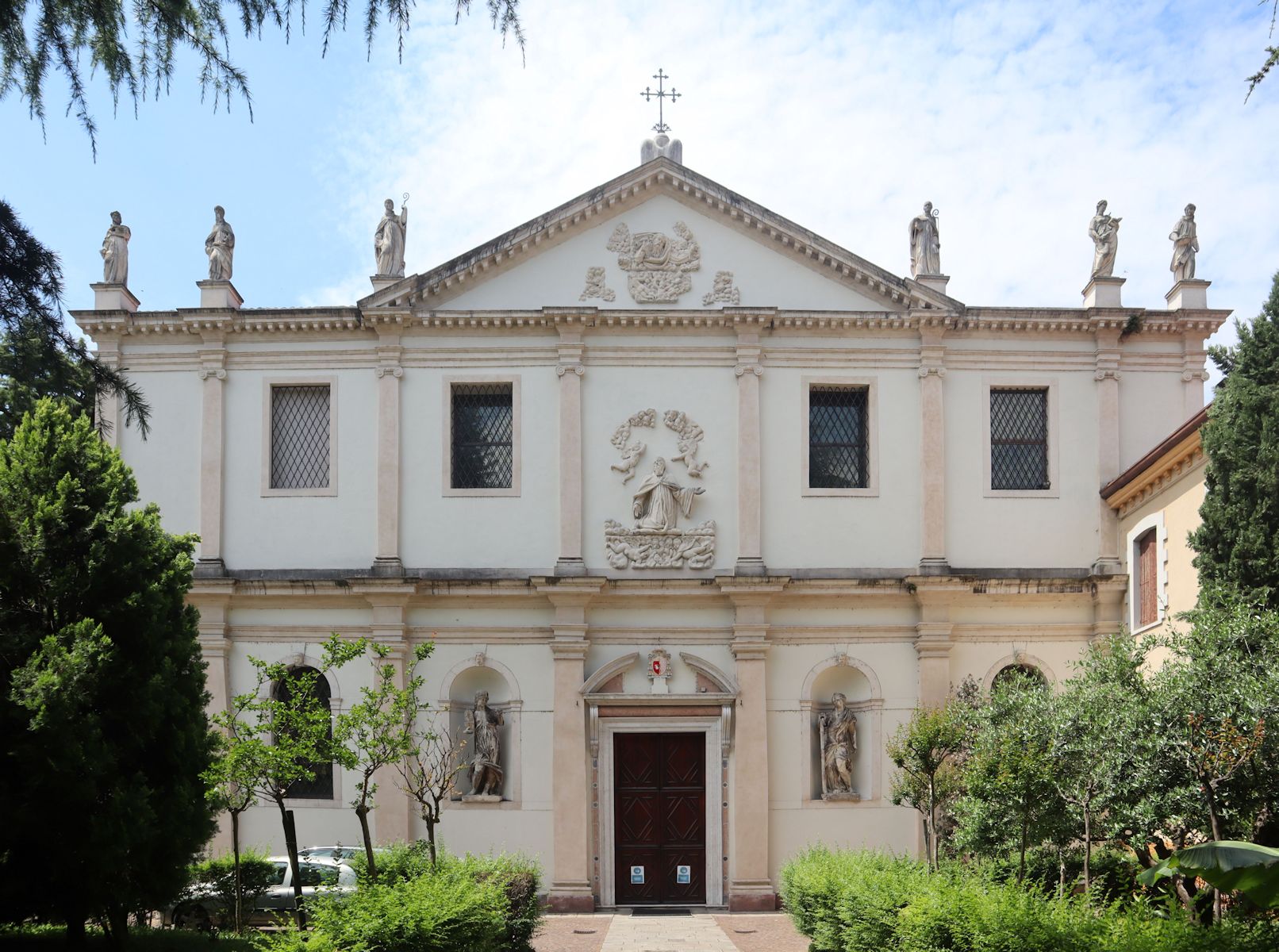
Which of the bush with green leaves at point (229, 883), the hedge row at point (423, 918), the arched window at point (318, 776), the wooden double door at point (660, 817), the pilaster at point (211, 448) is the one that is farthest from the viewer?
the pilaster at point (211, 448)

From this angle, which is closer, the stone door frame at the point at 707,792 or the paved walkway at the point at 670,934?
the paved walkway at the point at 670,934

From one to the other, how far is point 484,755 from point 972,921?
1312cm

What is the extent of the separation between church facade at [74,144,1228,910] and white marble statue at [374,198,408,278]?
0.21 feet

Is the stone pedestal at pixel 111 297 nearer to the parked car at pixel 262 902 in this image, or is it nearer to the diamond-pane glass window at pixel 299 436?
the diamond-pane glass window at pixel 299 436

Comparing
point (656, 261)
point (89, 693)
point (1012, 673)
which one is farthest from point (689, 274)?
point (89, 693)

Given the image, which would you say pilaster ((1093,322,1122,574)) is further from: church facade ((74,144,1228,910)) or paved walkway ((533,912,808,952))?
paved walkway ((533,912,808,952))

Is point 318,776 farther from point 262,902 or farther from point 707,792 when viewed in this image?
point 707,792

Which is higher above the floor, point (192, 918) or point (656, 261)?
point (656, 261)

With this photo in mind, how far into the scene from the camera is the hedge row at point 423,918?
13250 mm

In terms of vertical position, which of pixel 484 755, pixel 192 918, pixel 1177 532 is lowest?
pixel 192 918

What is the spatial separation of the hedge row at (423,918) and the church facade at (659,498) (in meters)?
7.87

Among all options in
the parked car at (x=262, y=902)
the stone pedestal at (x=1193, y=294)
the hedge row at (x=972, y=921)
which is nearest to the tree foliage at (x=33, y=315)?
the hedge row at (x=972, y=921)

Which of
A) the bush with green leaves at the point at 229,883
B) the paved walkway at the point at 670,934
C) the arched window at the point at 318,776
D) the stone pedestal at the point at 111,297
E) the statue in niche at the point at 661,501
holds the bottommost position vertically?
the paved walkway at the point at 670,934

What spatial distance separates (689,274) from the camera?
2677 cm
